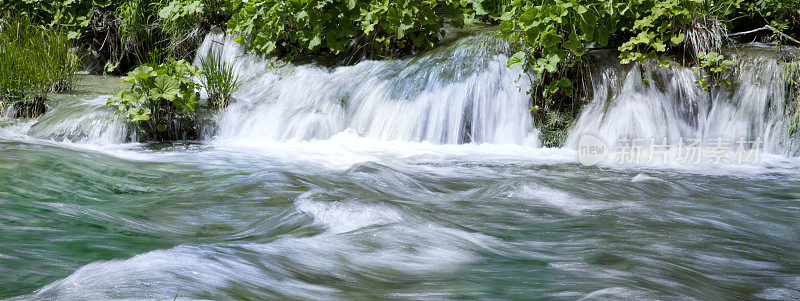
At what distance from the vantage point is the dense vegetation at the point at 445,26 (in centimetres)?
597

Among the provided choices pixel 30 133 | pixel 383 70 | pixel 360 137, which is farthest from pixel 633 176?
pixel 30 133

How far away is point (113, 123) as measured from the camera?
641cm

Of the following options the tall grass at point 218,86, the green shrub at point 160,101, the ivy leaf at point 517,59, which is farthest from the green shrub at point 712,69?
the green shrub at point 160,101

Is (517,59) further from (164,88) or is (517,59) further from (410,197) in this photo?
(164,88)

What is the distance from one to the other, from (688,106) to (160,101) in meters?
4.69

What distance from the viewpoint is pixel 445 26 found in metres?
8.27

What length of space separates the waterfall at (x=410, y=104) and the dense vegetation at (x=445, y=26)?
0.26 m

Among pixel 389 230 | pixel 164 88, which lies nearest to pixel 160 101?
pixel 164 88

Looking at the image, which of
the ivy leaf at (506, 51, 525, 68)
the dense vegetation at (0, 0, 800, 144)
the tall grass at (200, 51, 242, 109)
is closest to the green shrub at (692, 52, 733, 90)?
the dense vegetation at (0, 0, 800, 144)

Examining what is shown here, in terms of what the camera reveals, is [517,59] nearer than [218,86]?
Yes

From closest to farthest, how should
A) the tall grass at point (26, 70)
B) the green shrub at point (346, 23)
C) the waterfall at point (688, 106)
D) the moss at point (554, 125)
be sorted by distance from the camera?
the waterfall at point (688, 106) → the moss at point (554, 125) → the tall grass at point (26, 70) → the green shrub at point (346, 23)

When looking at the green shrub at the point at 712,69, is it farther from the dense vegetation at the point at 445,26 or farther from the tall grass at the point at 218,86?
the tall grass at the point at 218,86

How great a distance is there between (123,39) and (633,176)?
8091 mm

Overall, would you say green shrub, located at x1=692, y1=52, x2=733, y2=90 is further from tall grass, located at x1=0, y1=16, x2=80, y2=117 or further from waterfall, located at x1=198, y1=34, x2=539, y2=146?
tall grass, located at x1=0, y1=16, x2=80, y2=117
